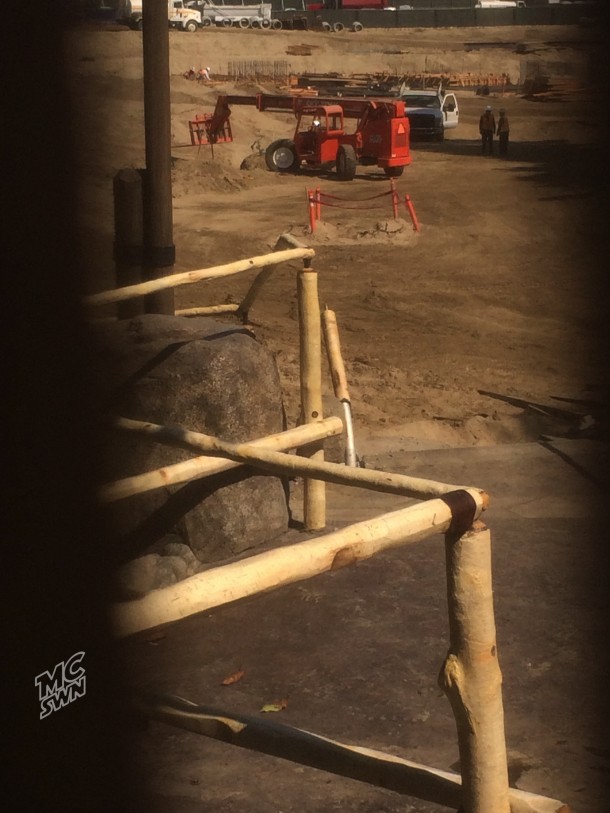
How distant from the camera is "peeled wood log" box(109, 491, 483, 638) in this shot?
1775 mm

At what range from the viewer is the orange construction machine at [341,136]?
904 inches

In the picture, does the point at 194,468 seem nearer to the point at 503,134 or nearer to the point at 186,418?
the point at 186,418

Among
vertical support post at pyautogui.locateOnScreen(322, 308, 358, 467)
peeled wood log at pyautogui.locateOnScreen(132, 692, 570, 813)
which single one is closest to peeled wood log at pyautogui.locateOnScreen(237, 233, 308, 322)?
vertical support post at pyautogui.locateOnScreen(322, 308, 358, 467)

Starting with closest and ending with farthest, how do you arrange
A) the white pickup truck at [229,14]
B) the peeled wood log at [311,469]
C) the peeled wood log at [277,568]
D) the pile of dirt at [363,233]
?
the peeled wood log at [277,568], the peeled wood log at [311,469], the pile of dirt at [363,233], the white pickup truck at [229,14]

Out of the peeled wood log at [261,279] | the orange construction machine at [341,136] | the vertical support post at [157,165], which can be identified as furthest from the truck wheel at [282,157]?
the peeled wood log at [261,279]

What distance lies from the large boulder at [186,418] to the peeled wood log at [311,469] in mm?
1134

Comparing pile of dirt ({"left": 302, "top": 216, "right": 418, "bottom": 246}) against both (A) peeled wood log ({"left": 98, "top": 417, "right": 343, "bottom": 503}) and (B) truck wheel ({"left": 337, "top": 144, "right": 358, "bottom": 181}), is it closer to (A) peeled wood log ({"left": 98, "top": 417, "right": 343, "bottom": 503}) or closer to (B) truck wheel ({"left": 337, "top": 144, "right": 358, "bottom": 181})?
(B) truck wheel ({"left": 337, "top": 144, "right": 358, "bottom": 181})

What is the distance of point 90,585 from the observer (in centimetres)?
178

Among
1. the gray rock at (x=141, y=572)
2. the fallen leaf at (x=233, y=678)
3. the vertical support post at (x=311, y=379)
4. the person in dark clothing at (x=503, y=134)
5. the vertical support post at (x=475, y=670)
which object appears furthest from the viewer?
the person in dark clothing at (x=503, y=134)

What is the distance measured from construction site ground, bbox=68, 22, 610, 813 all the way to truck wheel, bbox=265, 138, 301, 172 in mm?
275

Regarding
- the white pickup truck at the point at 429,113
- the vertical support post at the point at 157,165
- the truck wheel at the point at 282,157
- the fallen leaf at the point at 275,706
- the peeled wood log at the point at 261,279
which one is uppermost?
the white pickup truck at the point at 429,113

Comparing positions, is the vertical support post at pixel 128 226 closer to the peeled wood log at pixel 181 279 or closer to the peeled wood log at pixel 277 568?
the peeled wood log at pixel 181 279

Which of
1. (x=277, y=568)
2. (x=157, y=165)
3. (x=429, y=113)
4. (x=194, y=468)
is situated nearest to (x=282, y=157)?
(x=429, y=113)

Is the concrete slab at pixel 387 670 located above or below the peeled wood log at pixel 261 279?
below
